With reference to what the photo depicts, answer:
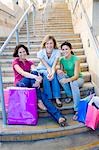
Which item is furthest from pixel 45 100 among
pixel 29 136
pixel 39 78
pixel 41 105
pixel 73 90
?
pixel 29 136

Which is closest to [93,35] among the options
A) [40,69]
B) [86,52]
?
[86,52]

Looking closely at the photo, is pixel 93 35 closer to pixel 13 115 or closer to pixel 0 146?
pixel 13 115

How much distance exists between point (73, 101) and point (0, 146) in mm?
1332

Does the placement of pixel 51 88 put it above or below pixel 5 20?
below

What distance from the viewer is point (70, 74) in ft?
12.9

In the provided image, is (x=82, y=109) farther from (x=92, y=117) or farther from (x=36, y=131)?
(x=36, y=131)

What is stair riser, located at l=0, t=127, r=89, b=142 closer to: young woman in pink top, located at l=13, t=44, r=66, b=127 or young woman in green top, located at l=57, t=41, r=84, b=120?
young woman in pink top, located at l=13, t=44, r=66, b=127

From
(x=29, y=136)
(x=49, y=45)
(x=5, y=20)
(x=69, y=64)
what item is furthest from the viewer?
(x=5, y=20)

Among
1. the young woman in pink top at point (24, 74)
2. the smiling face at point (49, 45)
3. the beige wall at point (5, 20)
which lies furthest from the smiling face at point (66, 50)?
the beige wall at point (5, 20)

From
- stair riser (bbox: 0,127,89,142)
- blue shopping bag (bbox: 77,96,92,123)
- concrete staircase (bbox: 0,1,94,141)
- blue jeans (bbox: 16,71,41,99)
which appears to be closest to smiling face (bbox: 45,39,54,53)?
blue jeans (bbox: 16,71,41,99)

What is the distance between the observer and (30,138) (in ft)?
10.7

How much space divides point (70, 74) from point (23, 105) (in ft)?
3.30

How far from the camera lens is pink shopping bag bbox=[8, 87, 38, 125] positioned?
3.36 m

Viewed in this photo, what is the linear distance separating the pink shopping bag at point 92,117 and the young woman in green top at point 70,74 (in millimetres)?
280
